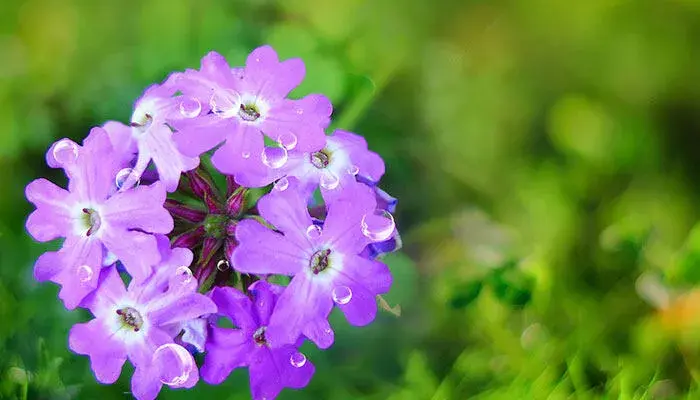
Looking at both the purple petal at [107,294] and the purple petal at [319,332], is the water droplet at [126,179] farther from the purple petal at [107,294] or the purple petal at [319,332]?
the purple petal at [319,332]

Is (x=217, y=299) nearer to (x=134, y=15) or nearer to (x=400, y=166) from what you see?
(x=400, y=166)

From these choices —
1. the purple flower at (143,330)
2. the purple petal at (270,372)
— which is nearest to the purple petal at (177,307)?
the purple flower at (143,330)

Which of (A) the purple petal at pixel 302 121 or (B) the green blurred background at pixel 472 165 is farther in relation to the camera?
(B) the green blurred background at pixel 472 165

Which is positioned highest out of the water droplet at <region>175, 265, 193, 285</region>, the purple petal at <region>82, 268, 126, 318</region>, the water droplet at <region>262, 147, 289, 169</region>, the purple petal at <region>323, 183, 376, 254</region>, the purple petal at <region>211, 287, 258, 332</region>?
the water droplet at <region>262, 147, 289, 169</region>

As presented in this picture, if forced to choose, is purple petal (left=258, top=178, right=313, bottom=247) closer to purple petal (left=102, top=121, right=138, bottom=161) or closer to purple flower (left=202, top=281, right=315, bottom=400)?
purple flower (left=202, top=281, right=315, bottom=400)

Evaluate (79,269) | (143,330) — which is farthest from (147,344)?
(79,269)

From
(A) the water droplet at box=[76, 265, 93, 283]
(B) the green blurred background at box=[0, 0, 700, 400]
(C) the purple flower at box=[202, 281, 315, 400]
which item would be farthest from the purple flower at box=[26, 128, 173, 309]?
(B) the green blurred background at box=[0, 0, 700, 400]
